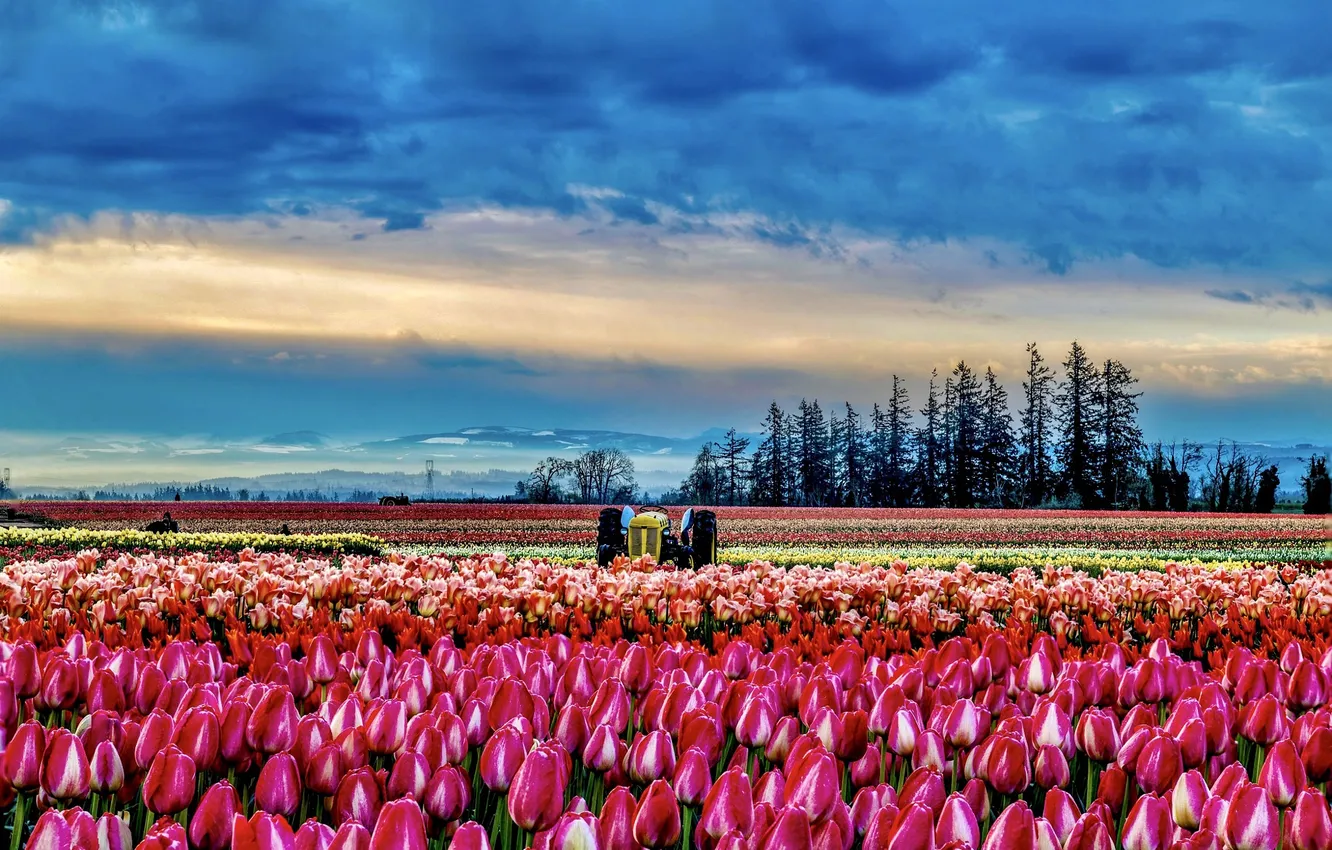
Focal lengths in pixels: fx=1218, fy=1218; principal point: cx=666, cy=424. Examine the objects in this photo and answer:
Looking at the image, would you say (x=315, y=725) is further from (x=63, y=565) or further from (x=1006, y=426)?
(x=1006, y=426)

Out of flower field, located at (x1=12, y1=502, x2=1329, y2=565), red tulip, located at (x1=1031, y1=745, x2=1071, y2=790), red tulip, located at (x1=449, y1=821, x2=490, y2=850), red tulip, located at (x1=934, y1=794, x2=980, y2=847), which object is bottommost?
flower field, located at (x1=12, y1=502, x2=1329, y2=565)

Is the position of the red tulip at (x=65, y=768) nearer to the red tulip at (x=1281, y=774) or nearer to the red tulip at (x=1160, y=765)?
the red tulip at (x=1160, y=765)

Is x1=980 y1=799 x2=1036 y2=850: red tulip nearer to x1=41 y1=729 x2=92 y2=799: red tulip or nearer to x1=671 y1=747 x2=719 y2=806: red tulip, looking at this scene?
x1=671 y1=747 x2=719 y2=806: red tulip

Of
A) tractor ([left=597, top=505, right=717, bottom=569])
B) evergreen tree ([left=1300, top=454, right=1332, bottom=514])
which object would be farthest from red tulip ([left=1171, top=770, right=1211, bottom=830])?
evergreen tree ([left=1300, top=454, right=1332, bottom=514])

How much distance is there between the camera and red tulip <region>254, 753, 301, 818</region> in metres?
2.85

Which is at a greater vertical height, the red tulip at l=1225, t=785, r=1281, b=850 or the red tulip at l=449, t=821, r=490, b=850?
the red tulip at l=449, t=821, r=490, b=850

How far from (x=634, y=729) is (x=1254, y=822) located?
223 centimetres

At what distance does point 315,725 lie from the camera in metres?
3.24

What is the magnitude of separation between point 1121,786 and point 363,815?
6.27ft

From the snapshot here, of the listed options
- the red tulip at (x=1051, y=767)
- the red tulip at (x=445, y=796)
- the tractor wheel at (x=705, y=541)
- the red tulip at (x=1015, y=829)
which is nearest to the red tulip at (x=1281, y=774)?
the red tulip at (x=1051, y=767)

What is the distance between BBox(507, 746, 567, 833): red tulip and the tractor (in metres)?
12.2

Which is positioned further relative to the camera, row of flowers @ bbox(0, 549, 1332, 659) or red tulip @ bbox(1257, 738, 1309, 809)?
row of flowers @ bbox(0, 549, 1332, 659)

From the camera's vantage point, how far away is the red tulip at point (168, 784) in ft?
9.42

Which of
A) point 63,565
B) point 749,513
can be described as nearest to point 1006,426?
point 749,513
